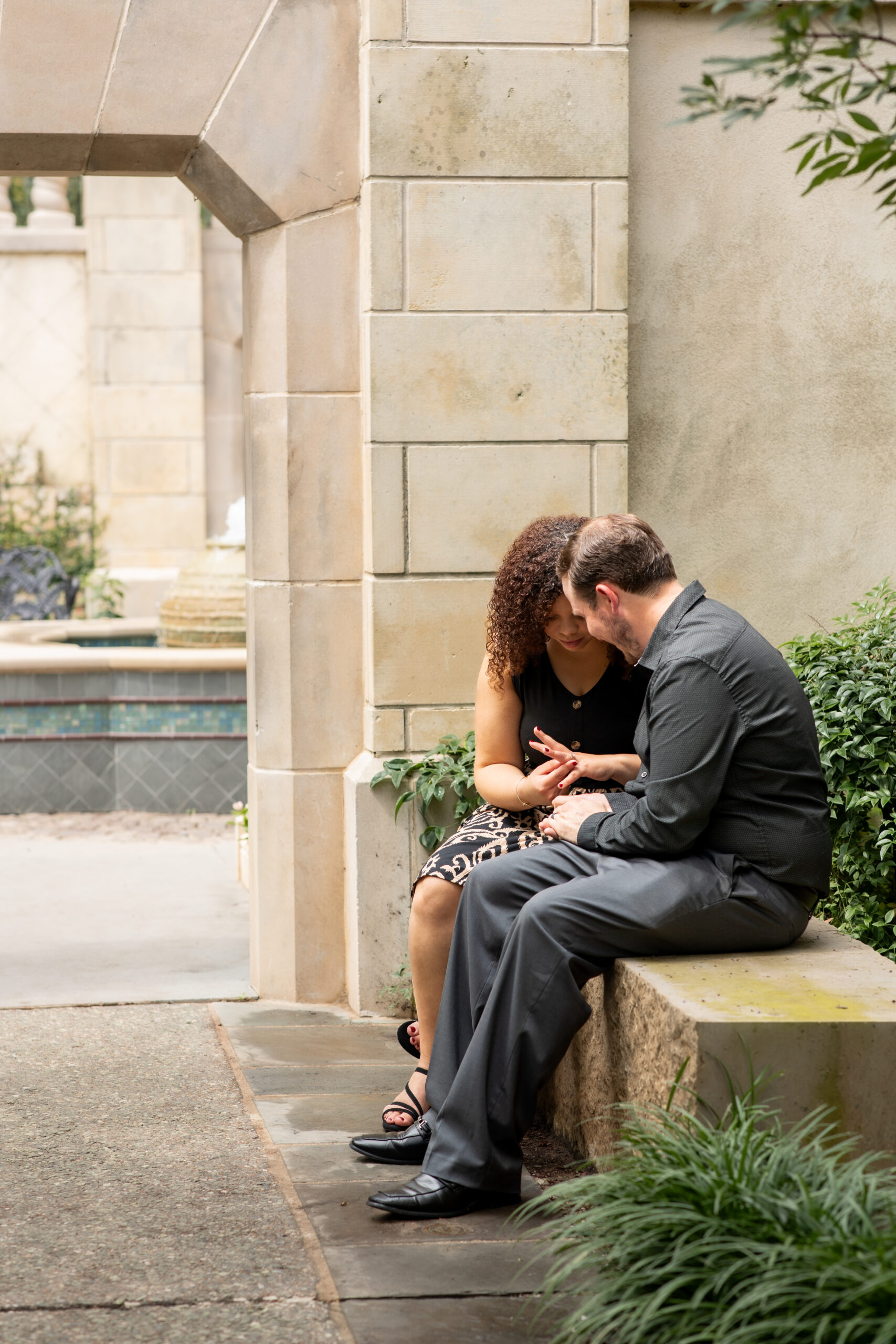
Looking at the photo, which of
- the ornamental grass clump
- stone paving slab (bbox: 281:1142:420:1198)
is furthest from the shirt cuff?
stone paving slab (bbox: 281:1142:420:1198)

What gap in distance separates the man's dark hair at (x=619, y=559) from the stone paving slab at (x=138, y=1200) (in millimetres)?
1512

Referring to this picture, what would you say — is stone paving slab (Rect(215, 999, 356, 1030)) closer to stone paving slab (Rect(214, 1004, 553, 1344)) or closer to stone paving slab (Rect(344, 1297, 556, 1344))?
stone paving slab (Rect(214, 1004, 553, 1344))

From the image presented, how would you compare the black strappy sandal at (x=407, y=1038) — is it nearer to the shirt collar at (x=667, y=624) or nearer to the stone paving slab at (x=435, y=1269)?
the stone paving slab at (x=435, y=1269)

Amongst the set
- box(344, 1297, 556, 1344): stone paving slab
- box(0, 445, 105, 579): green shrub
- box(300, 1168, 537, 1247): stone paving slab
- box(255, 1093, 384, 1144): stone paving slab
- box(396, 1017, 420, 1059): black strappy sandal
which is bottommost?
box(255, 1093, 384, 1144): stone paving slab

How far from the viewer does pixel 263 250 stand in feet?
Answer: 15.9

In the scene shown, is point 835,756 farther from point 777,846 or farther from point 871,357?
point 871,357

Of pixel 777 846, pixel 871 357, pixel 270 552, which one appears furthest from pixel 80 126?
pixel 777 846

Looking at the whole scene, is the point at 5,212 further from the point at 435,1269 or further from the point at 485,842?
the point at 435,1269

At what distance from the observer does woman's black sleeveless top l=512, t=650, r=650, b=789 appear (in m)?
3.88

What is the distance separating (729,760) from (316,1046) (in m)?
1.94

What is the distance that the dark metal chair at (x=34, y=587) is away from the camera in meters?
12.4

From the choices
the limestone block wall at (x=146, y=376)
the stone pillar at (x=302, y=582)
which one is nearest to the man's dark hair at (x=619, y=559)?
the stone pillar at (x=302, y=582)

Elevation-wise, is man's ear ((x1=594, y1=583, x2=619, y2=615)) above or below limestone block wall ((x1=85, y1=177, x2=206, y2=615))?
below

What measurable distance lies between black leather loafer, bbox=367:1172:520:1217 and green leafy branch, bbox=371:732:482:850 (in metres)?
1.61
